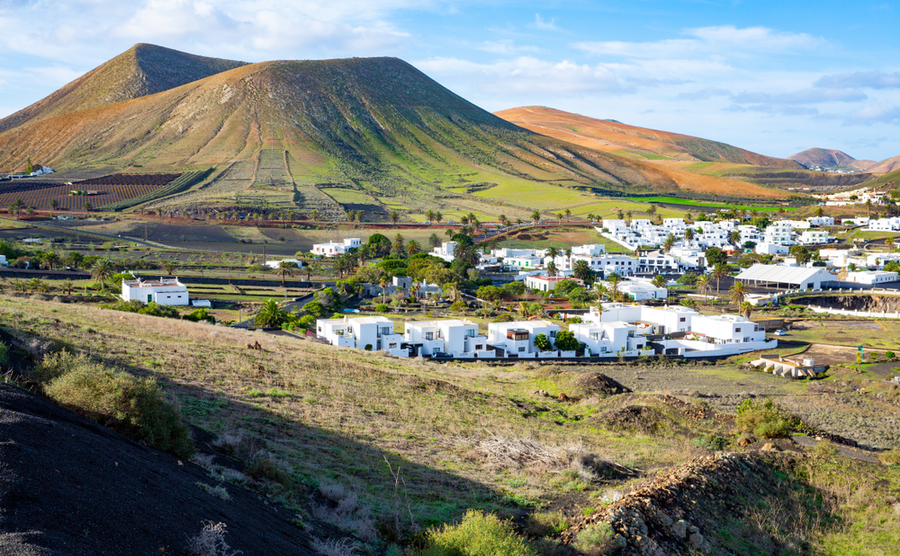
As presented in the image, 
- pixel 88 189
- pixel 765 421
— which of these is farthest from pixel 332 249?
pixel 765 421

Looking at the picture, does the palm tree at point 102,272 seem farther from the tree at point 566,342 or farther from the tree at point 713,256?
the tree at point 713,256

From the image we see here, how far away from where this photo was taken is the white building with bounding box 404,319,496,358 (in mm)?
38344

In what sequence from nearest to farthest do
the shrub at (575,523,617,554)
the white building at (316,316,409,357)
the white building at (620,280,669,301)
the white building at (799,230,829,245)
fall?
the shrub at (575,523,617,554)
the white building at (316,316,409,357)
the white building at (620,280,669,301)
the white building at (799,230,829,245)

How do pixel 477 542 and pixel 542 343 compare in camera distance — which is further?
pixel 542 343

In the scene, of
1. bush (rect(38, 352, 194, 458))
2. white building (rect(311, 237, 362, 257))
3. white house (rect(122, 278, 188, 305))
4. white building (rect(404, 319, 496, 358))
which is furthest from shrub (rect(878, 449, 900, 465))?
white building (rect(311, 237, 362, 257))

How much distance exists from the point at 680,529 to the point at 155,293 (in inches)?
1765

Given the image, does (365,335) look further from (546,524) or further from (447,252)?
(447,252)

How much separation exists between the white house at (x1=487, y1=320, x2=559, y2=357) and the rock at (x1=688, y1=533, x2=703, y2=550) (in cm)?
2941

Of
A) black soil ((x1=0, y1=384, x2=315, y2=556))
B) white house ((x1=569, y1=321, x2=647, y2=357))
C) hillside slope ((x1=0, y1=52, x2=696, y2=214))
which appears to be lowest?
white house ((x1=569, y1=321, x2=647, y2=357))

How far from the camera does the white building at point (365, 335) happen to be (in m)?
36.5

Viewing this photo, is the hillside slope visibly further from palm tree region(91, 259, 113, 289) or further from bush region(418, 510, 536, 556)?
bush region(418, 510, 536, 556)

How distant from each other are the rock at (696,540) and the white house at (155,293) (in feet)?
143

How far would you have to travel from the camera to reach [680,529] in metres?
9.64

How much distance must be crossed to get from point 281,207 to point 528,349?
267ft
